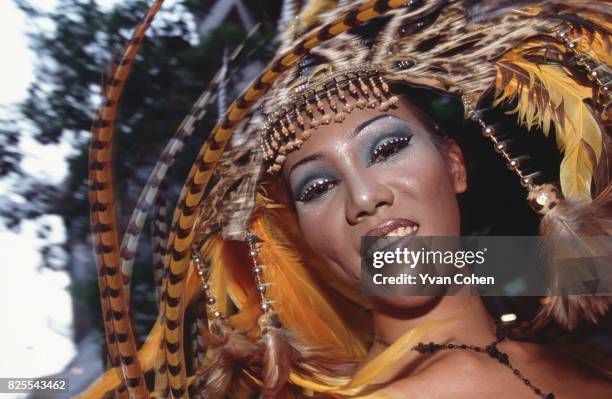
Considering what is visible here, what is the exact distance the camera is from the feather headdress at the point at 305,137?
1484 millimetres

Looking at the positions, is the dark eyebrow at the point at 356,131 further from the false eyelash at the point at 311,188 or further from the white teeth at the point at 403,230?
Answer: the white teeth at the point at 403,230

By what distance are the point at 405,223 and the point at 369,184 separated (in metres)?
0.12

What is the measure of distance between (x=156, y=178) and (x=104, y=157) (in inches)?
10.4

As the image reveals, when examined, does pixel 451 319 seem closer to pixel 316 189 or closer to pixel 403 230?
pixel 403 230

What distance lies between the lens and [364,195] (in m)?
A: 1.54

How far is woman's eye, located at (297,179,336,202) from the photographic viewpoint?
1.63 meters

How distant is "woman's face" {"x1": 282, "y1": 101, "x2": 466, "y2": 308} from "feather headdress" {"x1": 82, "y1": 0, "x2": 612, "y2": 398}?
0.06 meters

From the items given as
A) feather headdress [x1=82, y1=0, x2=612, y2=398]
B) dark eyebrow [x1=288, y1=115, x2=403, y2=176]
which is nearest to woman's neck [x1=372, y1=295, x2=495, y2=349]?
feather headdress [x1=82, y1=0, x2=612, y2=398]

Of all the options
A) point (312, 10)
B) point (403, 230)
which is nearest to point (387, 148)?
point (403, 230)

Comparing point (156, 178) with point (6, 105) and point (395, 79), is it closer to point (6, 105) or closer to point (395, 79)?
point (6, 105)

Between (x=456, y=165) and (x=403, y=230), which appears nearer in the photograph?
(x=403, y=230)

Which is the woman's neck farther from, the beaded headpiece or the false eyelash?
the beaded headpiece

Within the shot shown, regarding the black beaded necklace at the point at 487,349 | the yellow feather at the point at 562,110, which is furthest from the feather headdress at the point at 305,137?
the black beaded necklace at the point at 487,349

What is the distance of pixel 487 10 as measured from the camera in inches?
61.8
